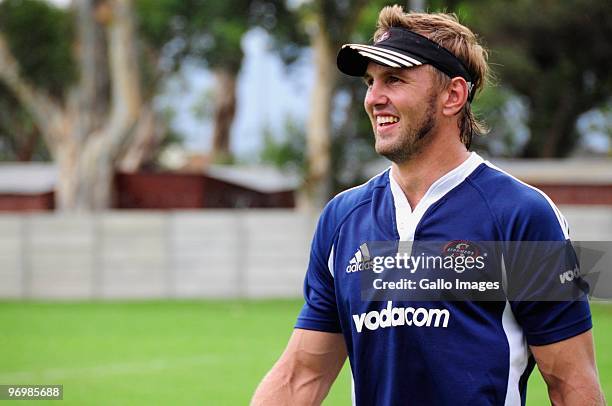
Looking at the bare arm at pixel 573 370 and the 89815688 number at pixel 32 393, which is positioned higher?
the bare arm at pixel 573 370

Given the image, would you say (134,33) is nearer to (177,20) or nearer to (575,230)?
(177,20)

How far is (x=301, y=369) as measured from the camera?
3787 millimetres

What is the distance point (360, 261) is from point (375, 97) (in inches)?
20.1

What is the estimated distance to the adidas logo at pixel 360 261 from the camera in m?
3.57

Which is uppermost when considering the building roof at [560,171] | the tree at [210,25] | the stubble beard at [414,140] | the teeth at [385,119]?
the tree at [210,25]

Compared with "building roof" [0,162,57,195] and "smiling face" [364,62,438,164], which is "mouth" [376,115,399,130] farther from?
"building roof" [0,162,57,195]

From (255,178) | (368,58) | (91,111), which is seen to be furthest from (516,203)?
(255,178)

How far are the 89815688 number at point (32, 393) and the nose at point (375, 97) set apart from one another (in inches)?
310

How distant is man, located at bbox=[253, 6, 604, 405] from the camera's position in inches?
132

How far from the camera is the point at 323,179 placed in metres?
27.5

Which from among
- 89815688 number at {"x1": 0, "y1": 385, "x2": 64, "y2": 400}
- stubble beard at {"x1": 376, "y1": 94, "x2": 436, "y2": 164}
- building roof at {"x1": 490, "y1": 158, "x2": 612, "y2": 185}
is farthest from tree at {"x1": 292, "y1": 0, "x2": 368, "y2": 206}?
stubble beard at {"x1": 376, "y1": 94, "x2": 436, "y2": 164}

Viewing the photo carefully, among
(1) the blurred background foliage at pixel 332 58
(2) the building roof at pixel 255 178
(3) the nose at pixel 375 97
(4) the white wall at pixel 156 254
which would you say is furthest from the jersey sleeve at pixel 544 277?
(2) the building roof at pixel 255 178

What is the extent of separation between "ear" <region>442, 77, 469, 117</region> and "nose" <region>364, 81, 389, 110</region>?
0.63 ft

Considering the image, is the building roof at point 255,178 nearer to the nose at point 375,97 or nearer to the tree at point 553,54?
the tree at point 553,54
